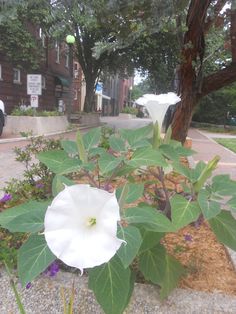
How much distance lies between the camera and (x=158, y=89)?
94.3ft

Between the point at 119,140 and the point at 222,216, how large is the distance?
726 millimetres

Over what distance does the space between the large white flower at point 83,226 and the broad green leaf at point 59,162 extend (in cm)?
69

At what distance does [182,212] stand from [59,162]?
713 mm

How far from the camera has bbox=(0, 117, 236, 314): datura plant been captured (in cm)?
136

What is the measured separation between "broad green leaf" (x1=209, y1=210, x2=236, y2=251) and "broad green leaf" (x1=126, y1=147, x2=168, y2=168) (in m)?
0.49

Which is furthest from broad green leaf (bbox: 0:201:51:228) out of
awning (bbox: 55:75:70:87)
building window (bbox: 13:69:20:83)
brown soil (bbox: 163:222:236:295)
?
awning (bbox: 55:75:70:87)

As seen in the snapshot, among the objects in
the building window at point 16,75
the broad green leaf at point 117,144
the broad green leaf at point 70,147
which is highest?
the building window at point 16,75

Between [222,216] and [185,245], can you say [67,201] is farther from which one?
[185,245]

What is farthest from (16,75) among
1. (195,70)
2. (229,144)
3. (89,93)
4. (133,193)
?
(133,193)

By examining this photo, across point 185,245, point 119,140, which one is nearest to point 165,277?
point 119,140

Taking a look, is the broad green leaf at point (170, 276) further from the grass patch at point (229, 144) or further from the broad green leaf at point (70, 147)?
the grass patch at point (229, 144)

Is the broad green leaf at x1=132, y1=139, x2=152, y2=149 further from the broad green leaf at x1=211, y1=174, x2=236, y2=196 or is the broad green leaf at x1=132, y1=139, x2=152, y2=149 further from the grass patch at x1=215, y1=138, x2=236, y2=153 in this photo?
the grass patch at x1=215, y1=138, x2=236, y2=153

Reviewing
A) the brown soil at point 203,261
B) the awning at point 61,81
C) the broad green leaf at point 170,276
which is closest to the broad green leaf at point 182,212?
the broad green leaf at point 170,276

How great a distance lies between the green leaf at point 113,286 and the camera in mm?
1848
